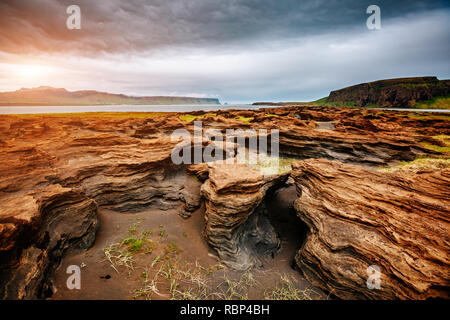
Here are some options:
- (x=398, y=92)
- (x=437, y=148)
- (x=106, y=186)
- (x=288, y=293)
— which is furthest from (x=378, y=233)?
(x=398, y=92)

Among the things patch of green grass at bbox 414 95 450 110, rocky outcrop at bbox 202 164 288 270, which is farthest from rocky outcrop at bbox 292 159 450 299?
patch of green grass at bbox 414 95 450 110

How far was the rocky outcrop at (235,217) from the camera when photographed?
27.7 feet

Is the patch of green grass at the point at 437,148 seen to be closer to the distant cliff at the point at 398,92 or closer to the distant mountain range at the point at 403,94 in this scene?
the distant mountain range at the point at 403,94

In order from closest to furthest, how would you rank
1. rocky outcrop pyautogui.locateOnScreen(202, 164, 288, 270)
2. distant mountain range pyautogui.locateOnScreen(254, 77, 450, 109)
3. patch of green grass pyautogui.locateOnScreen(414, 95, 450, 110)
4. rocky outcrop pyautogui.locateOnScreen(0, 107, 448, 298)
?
rocky outcrop pyautogui.locateOnScreen(0, 107, 448, 298) → rocky outcrop pyautogui.locateOnScreen(202, 164, 288, 270) → patch of green grass pyautogui.locateOnScreen(414, 95, 450, 110) → distant mountain range pyautogui.locateOnScreen(254, 77, 450, 109)

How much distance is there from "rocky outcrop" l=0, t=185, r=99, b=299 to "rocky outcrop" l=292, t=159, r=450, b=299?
9496mm

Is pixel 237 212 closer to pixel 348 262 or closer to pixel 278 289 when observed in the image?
pixel 278 289

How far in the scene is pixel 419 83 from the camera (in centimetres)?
13075

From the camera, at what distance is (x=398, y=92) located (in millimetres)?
127188

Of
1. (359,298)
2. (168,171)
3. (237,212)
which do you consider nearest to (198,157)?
(168,171)

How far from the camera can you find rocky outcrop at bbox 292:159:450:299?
208 inches

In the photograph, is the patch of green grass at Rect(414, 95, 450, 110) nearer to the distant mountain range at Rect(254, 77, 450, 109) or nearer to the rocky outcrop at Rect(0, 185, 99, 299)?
the distant mountain range at Rect(254, 77, 450, 109)

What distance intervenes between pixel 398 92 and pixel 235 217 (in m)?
177

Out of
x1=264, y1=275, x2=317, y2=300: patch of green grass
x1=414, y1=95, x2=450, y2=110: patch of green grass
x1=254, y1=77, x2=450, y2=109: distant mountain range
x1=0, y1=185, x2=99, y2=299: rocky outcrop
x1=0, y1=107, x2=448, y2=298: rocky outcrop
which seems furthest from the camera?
x1=254, y1=77, x2=450, y2=109: distant mountain range

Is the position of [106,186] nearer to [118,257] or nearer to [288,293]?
[118,257]
